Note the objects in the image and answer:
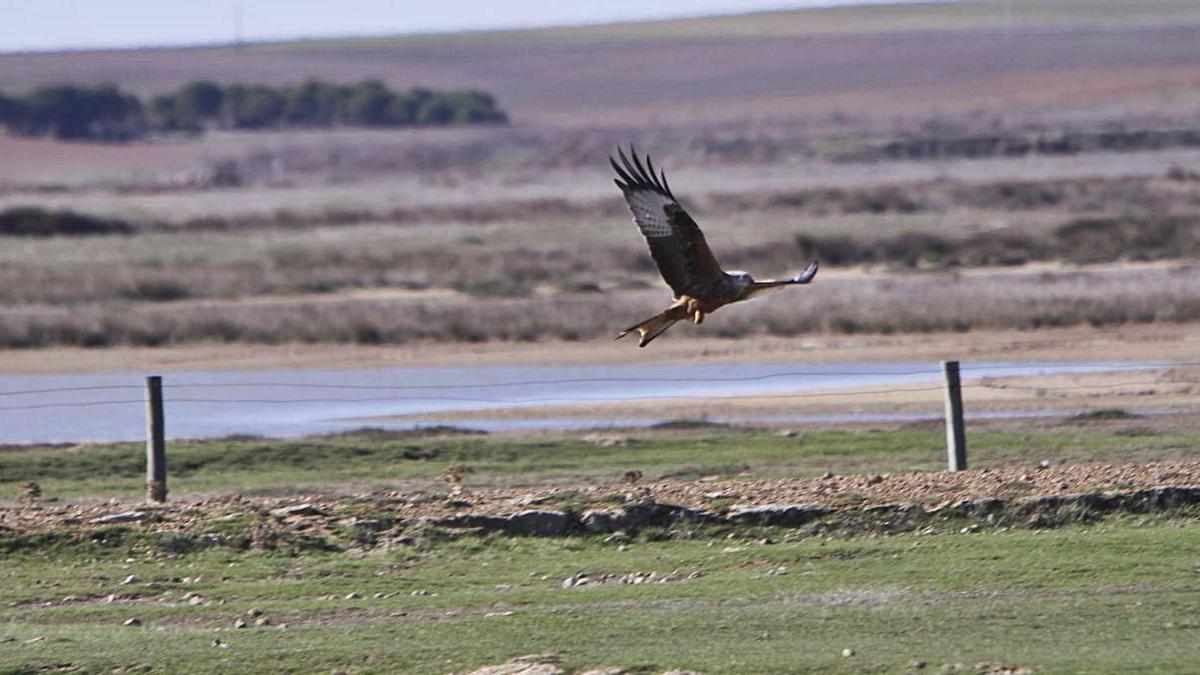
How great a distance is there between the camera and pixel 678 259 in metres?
12.0

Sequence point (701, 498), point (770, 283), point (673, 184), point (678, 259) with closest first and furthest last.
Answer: point (770, 283) → point (678, 259) → point (701, 498) → point (673, 184)

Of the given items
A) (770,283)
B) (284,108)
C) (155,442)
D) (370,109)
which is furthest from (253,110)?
(770,283)

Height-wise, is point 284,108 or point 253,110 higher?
point 284,108

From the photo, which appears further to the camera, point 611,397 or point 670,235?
point 611,397

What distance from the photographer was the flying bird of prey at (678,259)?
11.8 m

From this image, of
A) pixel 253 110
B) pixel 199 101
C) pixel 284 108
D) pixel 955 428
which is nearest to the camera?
pixel 955 428

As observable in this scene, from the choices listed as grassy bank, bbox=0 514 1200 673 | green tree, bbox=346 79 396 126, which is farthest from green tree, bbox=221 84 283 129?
grassy bank, bbox=0 514 1200 673

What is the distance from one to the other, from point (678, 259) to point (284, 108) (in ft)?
339

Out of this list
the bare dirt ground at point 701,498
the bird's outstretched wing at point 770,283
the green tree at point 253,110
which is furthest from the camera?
the green tree at point 253,110

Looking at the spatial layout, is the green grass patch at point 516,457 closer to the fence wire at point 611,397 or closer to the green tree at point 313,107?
the fence wire at point 611,397

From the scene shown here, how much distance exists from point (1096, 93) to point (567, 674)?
99114 millimetres

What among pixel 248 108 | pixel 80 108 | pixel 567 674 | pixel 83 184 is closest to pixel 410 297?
pixel 567 674

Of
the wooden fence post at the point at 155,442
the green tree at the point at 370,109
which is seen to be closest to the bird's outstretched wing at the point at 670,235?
the wooden fence post at the point at 155,442

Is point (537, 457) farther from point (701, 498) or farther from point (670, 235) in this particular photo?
point (670, 235)
